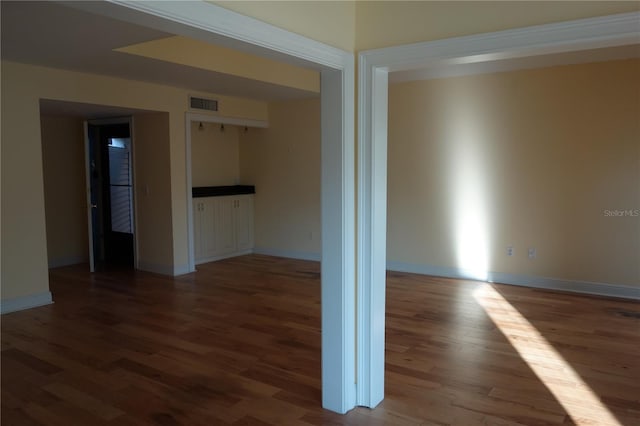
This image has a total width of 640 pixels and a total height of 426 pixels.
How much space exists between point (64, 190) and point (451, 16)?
21.2ft

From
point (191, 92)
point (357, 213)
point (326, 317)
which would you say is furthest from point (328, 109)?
point (191, 92)

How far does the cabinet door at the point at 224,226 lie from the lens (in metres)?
7.43

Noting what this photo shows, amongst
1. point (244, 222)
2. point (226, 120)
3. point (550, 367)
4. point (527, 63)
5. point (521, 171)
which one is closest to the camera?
point (550, 367)

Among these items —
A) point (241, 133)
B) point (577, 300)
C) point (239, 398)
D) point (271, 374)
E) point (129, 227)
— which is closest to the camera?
point (239, 398)

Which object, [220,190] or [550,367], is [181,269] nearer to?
[220,190]

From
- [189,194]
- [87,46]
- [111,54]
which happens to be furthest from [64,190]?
[87,46]

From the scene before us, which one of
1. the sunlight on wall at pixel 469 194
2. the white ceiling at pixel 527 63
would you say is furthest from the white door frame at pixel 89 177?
the sunlight on wall at pixel 469 194

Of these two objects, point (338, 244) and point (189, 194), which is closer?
point (338, 244)

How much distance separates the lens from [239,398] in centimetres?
304

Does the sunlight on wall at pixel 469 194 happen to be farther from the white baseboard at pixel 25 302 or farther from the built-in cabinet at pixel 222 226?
the white baseboard at pixel 25 302

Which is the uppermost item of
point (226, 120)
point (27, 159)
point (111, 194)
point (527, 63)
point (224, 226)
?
point (527, 63)

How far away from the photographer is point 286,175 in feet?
24.9

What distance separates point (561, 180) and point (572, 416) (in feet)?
11.0

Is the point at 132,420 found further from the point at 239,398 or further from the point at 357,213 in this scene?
the point at 357,213
